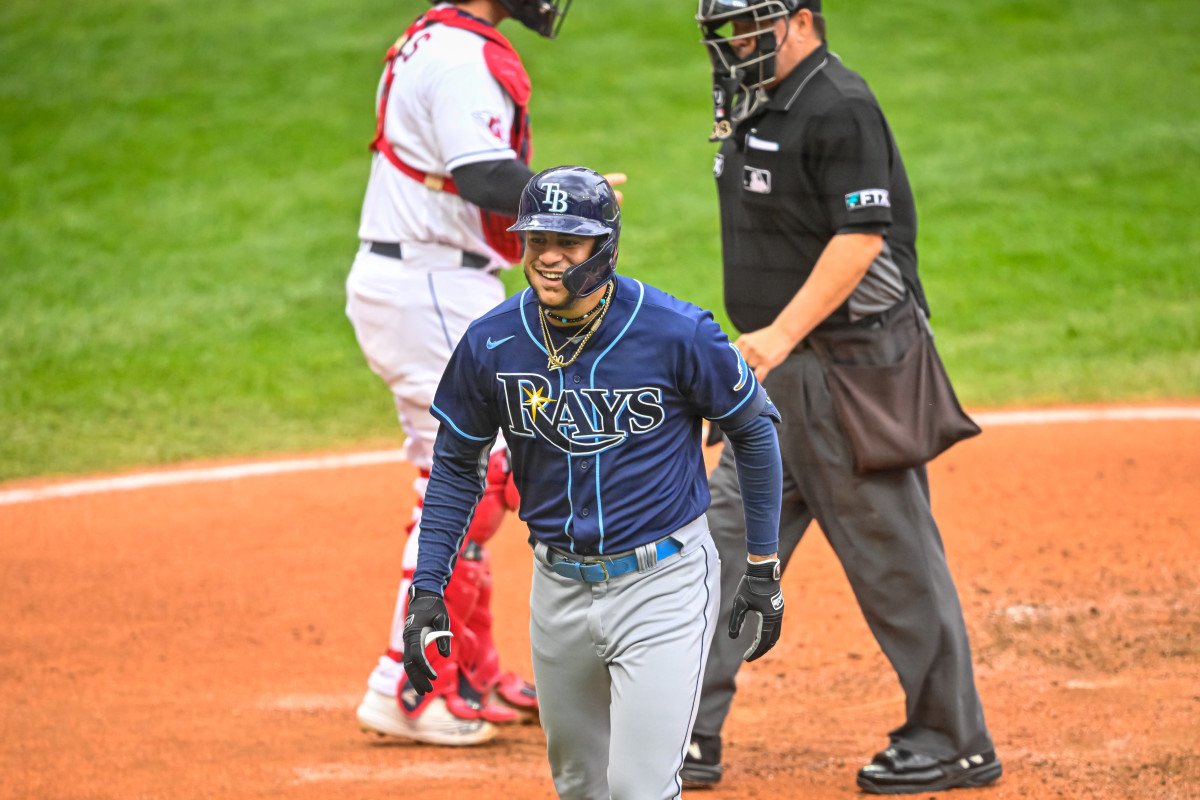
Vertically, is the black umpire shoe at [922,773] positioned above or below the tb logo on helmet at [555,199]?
below

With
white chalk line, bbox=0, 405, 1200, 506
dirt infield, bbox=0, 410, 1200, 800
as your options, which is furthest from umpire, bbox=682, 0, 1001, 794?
white chalk line, bbox=0, 405, 1200, 506

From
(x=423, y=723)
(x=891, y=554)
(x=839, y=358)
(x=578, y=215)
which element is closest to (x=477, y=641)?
(x=423, y=723)

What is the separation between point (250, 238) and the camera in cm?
1145

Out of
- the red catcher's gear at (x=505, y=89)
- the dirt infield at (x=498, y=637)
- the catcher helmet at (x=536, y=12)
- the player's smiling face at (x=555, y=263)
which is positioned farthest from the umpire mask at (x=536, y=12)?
the dirt infield at (x=498, y=637)

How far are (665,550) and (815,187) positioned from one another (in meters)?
1.19

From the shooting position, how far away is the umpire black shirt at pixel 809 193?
11.5 feet

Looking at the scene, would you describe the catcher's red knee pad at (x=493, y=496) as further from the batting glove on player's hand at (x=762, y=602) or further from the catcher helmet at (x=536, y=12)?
the catcher helmet at (x=536, y=12)

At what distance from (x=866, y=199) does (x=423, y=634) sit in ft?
5.18

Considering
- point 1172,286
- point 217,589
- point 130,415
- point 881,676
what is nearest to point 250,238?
point 130,415

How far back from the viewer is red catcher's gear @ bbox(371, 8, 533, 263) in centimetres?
389

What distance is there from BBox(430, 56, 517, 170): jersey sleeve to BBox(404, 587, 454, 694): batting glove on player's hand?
1.37 meters

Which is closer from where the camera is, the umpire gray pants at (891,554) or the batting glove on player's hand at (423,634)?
the batting glove on player's hand at (423,634)

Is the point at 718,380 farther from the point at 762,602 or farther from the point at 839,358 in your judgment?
the point at 839,358

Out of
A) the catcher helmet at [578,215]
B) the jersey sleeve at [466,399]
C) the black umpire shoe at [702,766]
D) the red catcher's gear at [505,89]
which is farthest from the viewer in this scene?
the red catcher's gear at [505,89]
